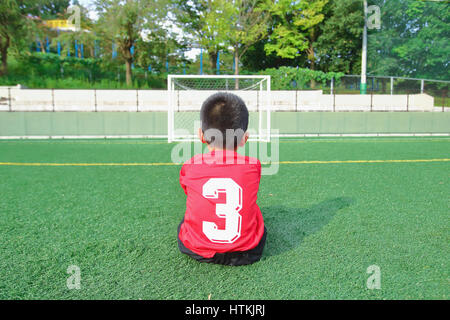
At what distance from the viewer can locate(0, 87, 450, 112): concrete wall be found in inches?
708

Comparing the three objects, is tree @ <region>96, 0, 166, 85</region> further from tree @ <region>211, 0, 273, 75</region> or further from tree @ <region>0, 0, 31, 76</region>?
tree @ <region>0, 0, 31, 76</region>

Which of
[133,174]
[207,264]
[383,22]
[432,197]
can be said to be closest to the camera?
[207,264]

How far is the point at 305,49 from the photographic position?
30.3 m

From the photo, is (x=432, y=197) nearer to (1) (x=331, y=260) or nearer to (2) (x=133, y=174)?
(1) (x=331, y=260)

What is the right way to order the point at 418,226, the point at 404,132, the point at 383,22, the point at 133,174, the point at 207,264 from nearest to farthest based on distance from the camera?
the point at 207,264, the point at 418,226, the point at 133,174, the point at 404,132, the point at 383,22

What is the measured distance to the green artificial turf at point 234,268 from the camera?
2133mm

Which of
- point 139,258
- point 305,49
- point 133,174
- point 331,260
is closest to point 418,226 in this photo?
point 331,260

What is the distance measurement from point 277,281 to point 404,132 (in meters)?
15.6

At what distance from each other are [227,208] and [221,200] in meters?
0.06

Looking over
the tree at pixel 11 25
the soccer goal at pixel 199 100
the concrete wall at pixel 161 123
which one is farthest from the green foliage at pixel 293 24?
the tree at pixel 11 25

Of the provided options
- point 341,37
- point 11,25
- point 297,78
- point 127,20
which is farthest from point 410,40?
point 11,25

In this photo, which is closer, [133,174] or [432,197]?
[432,197]

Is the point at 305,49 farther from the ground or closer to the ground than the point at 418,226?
farther from the ground

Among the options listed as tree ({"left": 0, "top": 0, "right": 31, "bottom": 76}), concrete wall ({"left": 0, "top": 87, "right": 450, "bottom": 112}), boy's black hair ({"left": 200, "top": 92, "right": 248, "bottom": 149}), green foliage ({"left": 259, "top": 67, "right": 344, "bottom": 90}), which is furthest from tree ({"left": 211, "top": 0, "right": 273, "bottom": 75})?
boy's black hair ({"left": 200, "top": 92, "right": 248, "bottom": 149})
